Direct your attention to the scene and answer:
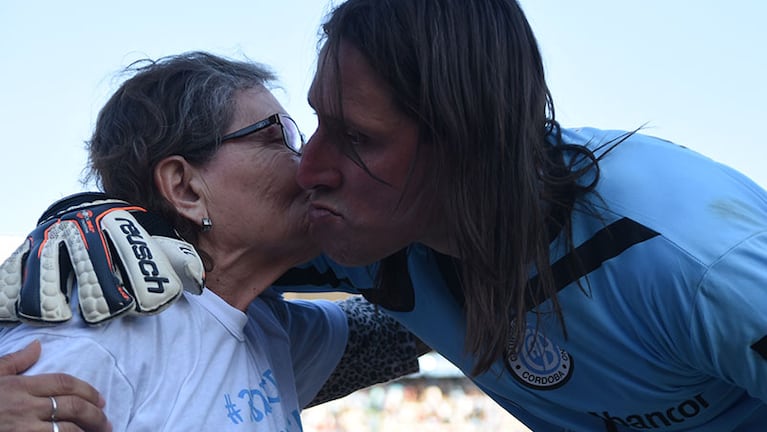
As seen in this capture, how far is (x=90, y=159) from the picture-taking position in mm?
2426

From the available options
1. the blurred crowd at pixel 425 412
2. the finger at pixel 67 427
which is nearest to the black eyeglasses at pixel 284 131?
the finger at pixel 67 427

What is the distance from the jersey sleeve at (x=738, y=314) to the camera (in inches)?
66.3

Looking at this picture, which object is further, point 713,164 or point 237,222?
point 237,222

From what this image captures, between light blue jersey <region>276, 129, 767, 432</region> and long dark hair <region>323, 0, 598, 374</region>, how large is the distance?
8 centimetres

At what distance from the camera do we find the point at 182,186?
7.71 ft

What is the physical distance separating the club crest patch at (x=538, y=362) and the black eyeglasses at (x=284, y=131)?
0.82 m

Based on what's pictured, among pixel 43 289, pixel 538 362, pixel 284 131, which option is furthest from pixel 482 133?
pixel 43 289

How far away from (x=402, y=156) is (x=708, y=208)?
0.65 metres

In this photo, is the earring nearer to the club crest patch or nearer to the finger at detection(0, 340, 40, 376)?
the finger at detection(0, 340, 40, 376)

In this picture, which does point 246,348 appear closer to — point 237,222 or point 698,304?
point 237,222

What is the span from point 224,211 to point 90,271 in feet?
1.99

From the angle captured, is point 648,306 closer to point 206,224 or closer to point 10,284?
point 206,224

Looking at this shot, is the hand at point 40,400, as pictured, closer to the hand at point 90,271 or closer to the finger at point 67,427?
the finger at point 67,427

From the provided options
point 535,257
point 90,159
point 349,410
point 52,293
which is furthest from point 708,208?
point 349,410
